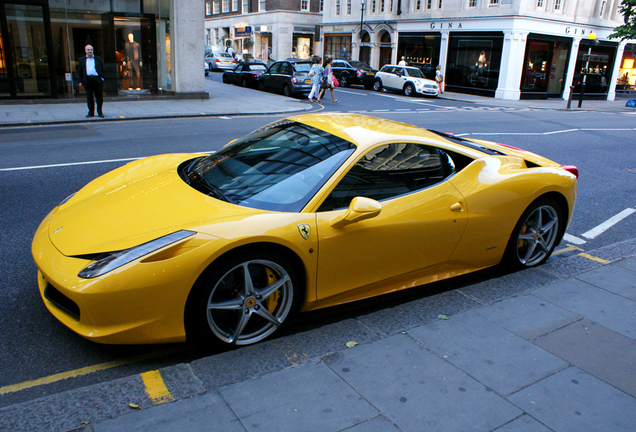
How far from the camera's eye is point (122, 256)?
286 cm

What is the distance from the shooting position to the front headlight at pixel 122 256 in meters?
2.82

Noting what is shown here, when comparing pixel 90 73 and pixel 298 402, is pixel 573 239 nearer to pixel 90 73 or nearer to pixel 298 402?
pixel 298 402

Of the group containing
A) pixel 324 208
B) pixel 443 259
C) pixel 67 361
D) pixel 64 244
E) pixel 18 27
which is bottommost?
pixel 67 361

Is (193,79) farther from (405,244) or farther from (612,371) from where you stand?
(612,371)

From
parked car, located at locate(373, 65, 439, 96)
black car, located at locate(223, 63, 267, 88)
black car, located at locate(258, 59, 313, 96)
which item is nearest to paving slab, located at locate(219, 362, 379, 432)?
black car, located at locate(258, 59, 313, 96)

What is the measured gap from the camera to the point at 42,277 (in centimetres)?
329

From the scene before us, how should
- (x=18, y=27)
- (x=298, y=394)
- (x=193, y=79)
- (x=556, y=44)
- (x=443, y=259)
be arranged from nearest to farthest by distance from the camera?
(x=298, y=394), (x=443, y=259), (x=18, y=27), (x=193, y=79), (x=556, y=44)

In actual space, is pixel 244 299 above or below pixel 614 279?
above

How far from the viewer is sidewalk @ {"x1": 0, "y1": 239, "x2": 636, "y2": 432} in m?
2.51

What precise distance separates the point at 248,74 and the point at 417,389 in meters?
24.4

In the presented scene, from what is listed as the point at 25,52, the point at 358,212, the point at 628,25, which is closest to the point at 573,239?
the point at 358,212

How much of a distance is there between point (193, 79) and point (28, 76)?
17.8 feet

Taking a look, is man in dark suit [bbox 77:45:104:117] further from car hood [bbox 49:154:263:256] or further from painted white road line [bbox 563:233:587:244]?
painted white road line [bbox 563:233:587:244]

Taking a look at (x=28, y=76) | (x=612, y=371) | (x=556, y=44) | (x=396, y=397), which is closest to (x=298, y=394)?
(x=396, y=397)
